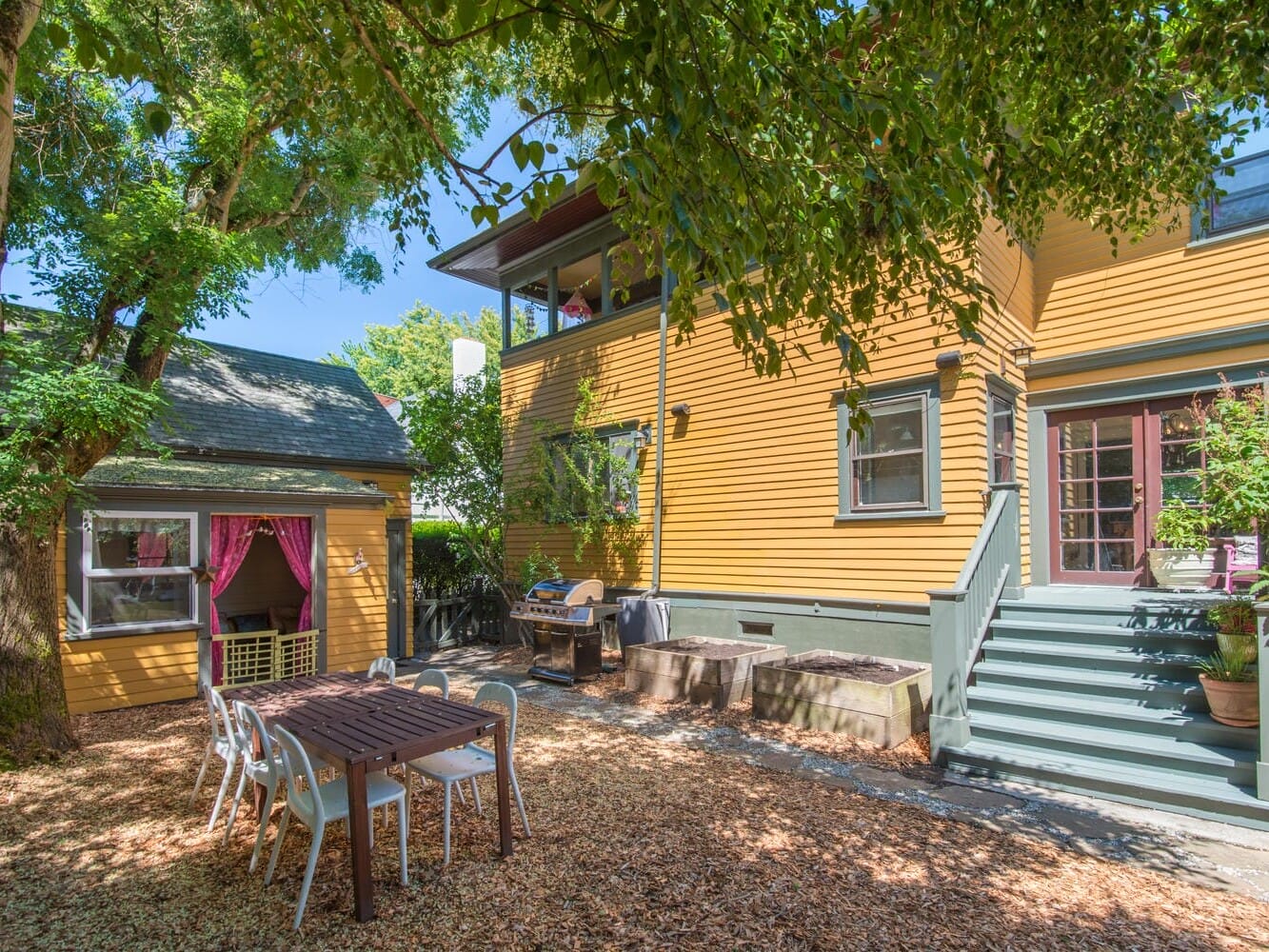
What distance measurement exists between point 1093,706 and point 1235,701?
2.94 feet

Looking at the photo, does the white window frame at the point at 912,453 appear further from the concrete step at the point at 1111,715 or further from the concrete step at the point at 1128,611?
the concrete step at the point at 1111,715

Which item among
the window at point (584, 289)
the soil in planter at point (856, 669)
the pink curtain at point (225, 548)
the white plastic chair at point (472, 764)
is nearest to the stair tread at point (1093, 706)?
the soil in planter at point (856, 669)

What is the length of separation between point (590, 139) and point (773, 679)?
9.72 meters

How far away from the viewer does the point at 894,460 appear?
779 centimetres

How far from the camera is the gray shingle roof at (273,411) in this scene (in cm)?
994

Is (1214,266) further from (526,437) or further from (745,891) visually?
(526,437)

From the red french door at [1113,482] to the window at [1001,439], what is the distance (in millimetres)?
641

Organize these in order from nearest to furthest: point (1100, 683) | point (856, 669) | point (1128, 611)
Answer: point (1100, 683) → point (1128, 611) → point (856, 669)

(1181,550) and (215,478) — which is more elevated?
(215,478)

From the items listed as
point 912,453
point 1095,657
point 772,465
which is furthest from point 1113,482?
point 772,465

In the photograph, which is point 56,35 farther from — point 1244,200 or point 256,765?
point 1244,200

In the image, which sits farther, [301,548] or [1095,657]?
[301,548]

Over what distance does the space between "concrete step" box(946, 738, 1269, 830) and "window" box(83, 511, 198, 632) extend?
8.49 meters

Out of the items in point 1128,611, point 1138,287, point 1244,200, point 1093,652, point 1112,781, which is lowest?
point 1112,781
